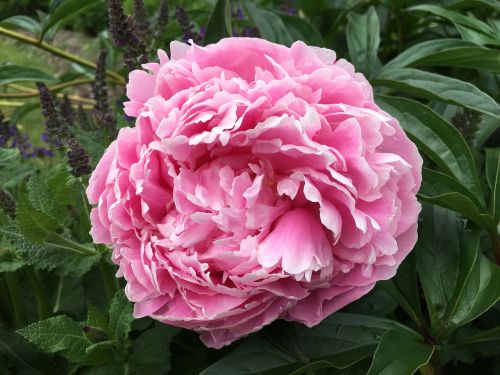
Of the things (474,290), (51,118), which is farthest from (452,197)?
(51,118)

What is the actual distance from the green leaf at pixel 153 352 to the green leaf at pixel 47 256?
0.10 meters

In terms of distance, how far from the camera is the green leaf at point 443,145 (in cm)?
70

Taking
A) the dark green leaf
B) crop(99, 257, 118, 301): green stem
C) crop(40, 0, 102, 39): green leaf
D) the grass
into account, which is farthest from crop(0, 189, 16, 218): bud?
the grass

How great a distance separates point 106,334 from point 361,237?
0.31 m

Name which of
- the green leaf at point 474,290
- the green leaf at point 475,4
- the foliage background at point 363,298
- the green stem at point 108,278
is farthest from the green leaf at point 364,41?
the green stem at point 108,278

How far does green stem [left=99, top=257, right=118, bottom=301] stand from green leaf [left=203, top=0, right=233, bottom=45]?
11.1 inches

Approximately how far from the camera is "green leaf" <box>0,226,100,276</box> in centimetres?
66

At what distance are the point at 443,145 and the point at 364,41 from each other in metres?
→ 0.24

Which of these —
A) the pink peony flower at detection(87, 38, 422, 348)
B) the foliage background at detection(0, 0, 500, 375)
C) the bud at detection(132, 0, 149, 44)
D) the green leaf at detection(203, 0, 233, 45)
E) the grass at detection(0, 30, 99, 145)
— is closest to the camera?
the pink peony flower at detection(87, 38, 422, 348)

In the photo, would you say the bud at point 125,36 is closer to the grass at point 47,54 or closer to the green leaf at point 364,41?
the green leaf at point 364,41

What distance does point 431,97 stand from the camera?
73 centimetres

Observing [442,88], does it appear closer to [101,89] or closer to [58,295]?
[101,89]

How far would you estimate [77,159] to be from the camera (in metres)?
0.65

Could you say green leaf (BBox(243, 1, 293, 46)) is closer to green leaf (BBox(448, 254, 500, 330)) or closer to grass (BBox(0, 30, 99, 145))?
green leaf (BBox(448, 254, 500, 330))
